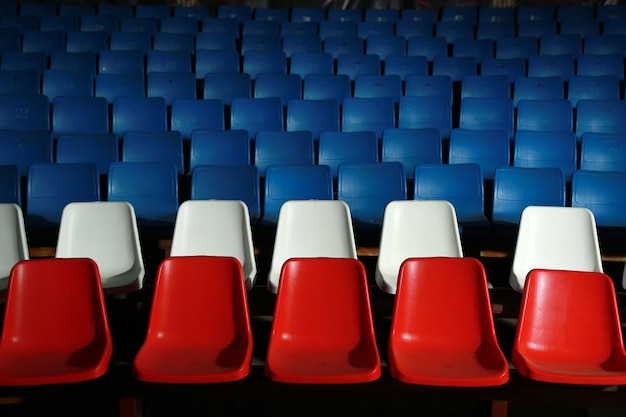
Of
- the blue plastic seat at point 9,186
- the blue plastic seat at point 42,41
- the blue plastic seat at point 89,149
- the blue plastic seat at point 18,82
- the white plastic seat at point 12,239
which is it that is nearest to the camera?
the white plastic seat at point 12,239

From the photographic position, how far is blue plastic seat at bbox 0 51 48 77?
3113 millimetres

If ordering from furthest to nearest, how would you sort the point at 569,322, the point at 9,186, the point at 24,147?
the point at 24,147, the point at 9,186, the point at 569,322

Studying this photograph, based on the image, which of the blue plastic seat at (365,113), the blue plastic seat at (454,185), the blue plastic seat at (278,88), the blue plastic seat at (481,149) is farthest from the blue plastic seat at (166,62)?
the blue plastic seat at (454,185)

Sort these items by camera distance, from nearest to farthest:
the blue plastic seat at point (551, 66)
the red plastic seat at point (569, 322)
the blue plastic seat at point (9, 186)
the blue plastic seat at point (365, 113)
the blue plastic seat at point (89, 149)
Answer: the red plastic seat at point (569, 322) → the blue plastic seat at point (9, 186) → the blue plastic seat at point (89, 149) → the blue plastic seat at point (365, 113) → the blue plastic seat at point (551, 66)

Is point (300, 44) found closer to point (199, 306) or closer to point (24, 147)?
point (24, 147)

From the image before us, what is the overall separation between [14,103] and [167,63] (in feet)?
2.97

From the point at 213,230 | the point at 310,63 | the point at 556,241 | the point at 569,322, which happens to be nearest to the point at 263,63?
the point at 310,63

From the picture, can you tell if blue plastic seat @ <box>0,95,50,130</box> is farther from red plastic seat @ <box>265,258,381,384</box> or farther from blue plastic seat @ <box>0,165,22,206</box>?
red plastic seat @ <box>265,258,381,384</box>

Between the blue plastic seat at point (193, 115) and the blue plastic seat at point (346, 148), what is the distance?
0.54m

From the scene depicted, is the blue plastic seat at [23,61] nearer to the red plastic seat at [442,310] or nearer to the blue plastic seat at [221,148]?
the blue plastic seat at [221,148]

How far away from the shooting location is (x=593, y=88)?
295cm

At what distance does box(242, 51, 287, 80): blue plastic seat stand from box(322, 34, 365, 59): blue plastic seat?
38cm

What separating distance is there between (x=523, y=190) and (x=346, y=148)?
0.69 m

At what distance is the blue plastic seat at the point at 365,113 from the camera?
8.84ft
